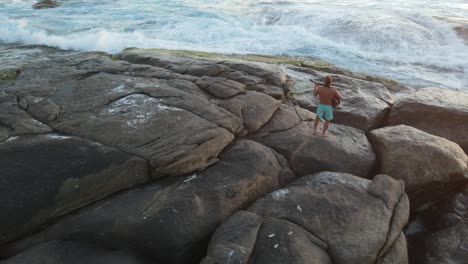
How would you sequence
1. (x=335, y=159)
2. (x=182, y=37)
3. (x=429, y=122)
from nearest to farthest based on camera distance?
(x=335, y=159), (x=429, y=122), (x=182, y=37)

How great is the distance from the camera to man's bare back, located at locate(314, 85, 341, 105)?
7.99 m

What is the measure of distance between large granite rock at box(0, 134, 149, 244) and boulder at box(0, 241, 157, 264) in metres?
0.54

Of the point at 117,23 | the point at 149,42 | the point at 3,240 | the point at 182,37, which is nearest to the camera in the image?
the point at 3,240

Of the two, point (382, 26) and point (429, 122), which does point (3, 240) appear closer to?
point (429, 122)

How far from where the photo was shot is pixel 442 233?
23.7 feet

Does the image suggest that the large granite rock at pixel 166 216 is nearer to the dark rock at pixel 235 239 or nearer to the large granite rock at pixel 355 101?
the dark rock at pixel 235 239

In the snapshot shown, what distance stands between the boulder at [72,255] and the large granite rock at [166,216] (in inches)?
5.3

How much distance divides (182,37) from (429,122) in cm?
1649

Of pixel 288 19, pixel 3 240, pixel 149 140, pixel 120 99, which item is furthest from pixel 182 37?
pixel 3 240

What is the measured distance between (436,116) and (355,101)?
7.00 ft

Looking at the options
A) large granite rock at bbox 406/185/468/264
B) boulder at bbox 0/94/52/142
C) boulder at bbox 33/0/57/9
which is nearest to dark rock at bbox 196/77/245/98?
boulder at bbox 0/94/52/142

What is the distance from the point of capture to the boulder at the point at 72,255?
5390 millimetres

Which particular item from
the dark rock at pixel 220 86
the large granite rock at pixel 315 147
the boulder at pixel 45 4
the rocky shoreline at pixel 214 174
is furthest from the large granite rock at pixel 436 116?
the boulder at pixel 45 4

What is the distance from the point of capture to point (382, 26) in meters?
23.2
